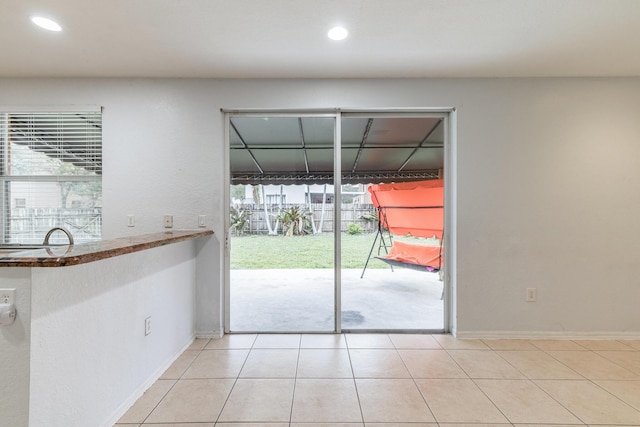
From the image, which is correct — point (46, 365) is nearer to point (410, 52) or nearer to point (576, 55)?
point (410, 52)

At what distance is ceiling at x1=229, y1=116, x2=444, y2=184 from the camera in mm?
2891

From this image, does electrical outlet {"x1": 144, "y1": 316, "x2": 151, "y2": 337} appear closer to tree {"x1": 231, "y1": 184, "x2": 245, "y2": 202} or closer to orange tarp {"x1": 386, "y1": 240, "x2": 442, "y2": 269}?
tree {"x1": 231, "y1": 184, "x2": 245, "y2": 202}

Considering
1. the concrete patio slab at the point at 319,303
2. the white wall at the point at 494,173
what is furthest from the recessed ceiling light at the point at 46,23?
the concrete patio slab at the point at 319,303

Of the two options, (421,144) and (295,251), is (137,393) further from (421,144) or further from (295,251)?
(421,144)

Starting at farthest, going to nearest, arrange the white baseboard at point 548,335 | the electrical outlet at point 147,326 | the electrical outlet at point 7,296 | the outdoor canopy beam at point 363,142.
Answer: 1. the outdoor canopy beam at point 363,142
2. the white baseboard at point 548,335
3. the electrical outlet at point 147,326
4. the electrical outlet at point 7,296

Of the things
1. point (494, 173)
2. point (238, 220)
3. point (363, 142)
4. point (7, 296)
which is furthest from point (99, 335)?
point (494, 173)

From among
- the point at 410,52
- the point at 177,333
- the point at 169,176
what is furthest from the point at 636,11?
the point at 177,333

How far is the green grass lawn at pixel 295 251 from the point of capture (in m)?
2.92

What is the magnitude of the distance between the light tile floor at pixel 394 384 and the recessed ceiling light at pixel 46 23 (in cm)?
244

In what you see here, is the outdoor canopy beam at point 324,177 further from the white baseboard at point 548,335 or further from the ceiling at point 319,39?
the white baseboard at point 548,335

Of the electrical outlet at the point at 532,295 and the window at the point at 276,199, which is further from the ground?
the window at the point at 276,199

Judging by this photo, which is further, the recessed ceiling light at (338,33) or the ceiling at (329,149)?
the ceiling at (329,149)

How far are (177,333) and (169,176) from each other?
1352 mm

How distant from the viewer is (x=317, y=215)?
293 centimetres
